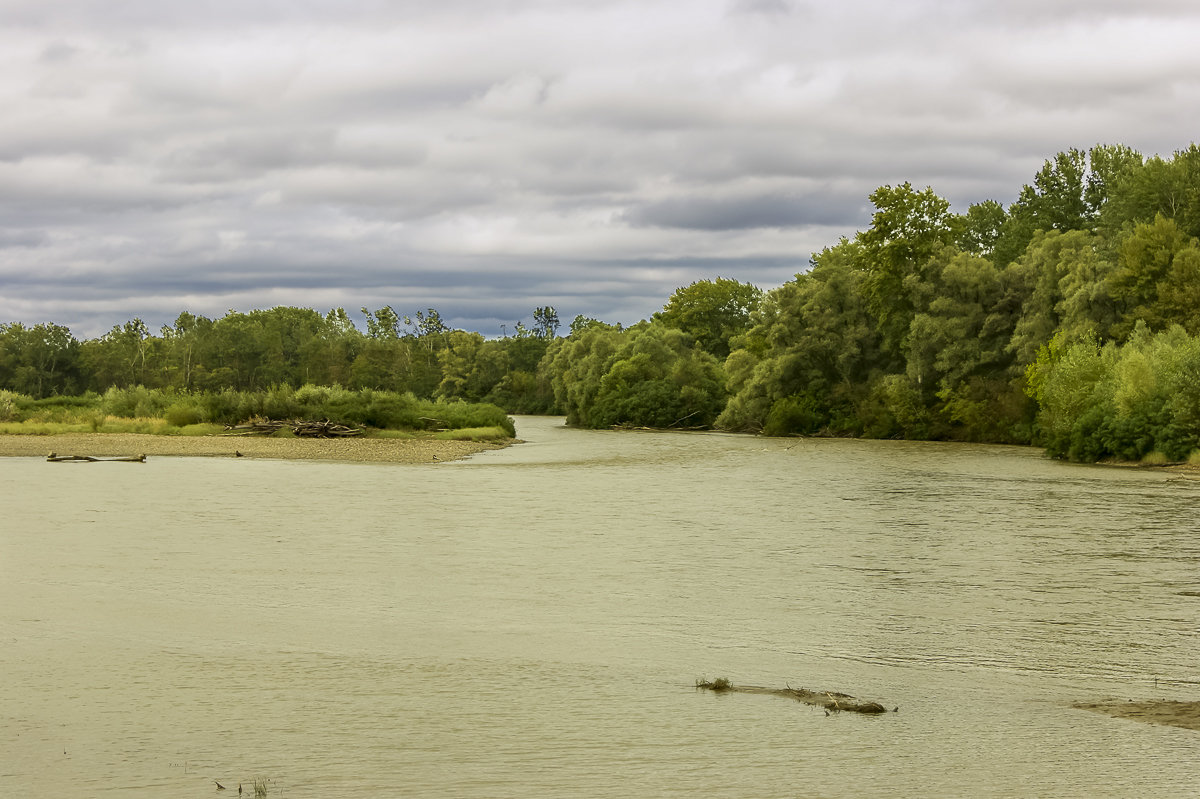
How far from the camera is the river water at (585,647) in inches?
380

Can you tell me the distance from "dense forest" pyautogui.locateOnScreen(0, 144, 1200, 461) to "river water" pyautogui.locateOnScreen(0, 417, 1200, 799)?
84.9 ft

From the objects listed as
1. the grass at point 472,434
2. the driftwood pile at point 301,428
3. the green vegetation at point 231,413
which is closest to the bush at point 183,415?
the green vegetation at point 231,413

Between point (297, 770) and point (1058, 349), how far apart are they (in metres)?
61.1

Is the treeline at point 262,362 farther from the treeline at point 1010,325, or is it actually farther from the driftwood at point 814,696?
the driftwood at point 814,696

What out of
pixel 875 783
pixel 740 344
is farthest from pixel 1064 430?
pixel 740 344

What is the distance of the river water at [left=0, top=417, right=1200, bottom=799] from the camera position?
965 cm

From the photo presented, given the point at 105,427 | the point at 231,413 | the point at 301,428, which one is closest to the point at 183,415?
the point at 231,413

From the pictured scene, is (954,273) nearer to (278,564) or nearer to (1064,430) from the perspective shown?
(1064,430)

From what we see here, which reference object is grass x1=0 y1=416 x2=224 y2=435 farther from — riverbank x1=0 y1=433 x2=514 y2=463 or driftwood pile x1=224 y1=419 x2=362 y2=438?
driftwood pile x1=224 y1=419 x2=362 y2=438

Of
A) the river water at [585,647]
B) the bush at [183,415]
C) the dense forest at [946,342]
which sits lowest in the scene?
the river water at [585,647]

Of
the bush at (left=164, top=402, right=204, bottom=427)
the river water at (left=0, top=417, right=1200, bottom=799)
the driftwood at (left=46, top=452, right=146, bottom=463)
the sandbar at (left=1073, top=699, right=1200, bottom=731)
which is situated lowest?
the driftwood at (left=46, top=452, right=146, bottom=463)

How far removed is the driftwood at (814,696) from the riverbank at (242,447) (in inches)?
1702

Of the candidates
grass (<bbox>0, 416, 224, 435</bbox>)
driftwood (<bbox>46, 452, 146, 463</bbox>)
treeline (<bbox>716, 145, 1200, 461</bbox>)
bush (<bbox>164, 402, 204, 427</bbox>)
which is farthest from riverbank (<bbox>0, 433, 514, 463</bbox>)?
treeline (<bbox>716, 145, 1200, 461</bbox>)

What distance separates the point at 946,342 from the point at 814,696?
66.6 meters
